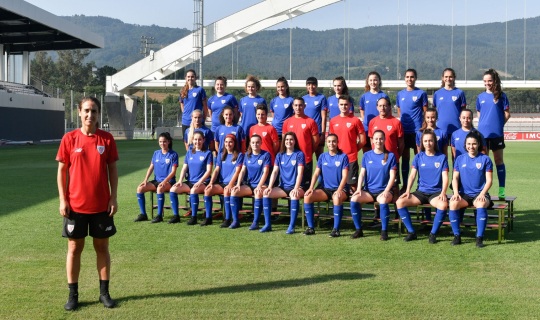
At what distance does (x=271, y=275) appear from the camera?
232 inches

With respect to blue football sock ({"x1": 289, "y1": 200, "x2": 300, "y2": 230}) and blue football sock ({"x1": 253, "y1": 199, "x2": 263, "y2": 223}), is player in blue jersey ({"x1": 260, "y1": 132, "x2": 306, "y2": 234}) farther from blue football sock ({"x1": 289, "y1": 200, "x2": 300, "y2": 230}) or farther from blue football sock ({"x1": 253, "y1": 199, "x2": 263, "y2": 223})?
blue football sock ({"x1": 253, "y1": 199, "x2": 263, "y2": 223})

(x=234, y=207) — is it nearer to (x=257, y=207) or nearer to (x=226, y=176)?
(x=257, y=207)

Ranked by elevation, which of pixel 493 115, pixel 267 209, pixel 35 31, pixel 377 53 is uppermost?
pixel 377 53

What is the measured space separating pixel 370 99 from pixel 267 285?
13.6 ft

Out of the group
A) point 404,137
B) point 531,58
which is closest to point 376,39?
point 531,58

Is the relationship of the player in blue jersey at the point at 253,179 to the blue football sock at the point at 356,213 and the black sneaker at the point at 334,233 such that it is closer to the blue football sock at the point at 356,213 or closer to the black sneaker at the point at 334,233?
the black sneaker at the point at 334,233

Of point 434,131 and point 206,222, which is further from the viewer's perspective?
point 206,222

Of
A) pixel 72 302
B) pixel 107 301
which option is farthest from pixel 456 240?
pixel 72 302

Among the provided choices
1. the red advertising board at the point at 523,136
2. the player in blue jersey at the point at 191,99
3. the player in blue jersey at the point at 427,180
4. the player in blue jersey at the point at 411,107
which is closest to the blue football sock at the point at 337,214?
the player in blue jersey at the point at 427,180

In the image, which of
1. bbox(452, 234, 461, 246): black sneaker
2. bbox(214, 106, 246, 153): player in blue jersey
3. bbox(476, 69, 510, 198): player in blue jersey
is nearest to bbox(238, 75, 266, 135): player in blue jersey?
bbox(214, 106, 246, 153): player in blue jersey

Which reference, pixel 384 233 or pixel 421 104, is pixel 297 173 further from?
pixel 421 104

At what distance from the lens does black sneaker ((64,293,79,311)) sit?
193 inches

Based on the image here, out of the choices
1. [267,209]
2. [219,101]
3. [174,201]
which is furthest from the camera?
[219,101]

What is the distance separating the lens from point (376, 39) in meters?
163
